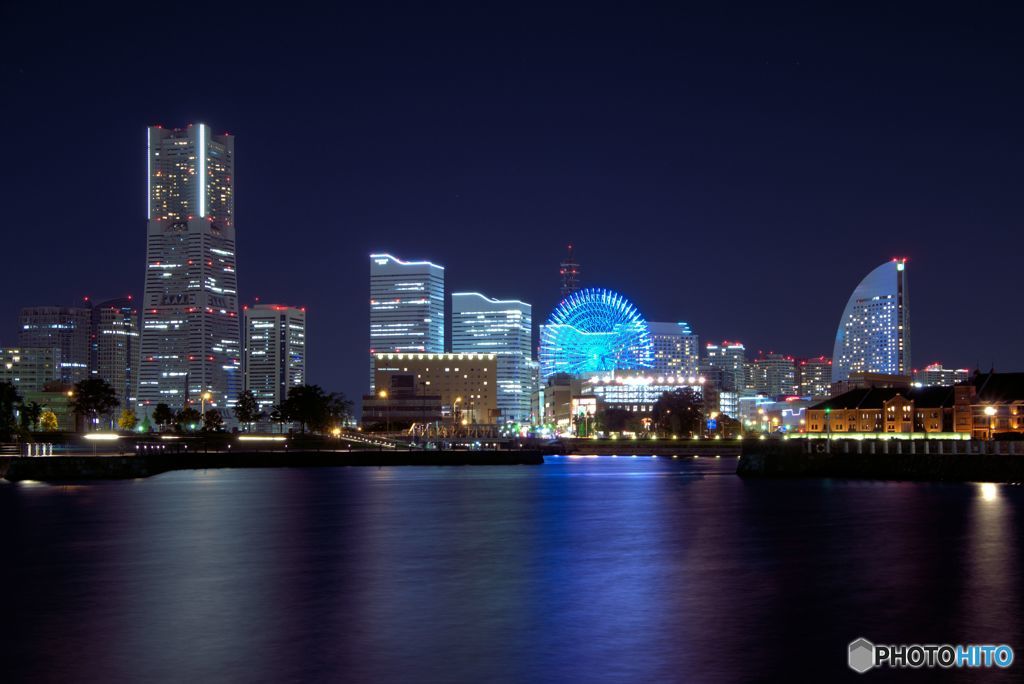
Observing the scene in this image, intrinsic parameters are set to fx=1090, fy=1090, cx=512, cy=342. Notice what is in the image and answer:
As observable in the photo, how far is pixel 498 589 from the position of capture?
108 ft

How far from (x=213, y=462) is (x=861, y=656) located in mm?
118939

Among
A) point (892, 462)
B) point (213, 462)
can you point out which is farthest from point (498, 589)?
point (213, 462)

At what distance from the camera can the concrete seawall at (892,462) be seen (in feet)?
285

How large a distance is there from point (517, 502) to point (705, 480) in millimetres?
30081

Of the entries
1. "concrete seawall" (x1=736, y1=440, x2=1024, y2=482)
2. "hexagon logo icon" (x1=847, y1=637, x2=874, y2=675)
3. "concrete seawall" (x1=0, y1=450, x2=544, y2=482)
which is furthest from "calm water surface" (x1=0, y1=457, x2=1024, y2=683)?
"concrete seawall" (x1=0, y1=450, x2=544, y2=482)

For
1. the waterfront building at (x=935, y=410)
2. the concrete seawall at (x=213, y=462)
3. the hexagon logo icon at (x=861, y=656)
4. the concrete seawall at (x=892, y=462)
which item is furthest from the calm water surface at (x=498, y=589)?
the waterfront building at (x=935, y=410)

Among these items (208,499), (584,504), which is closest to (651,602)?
(584,504)

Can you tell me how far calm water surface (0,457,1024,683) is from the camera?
23.0m

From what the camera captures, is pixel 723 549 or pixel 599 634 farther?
pixel 723 549

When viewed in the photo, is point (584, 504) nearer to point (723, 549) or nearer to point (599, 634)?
point (723, 549)

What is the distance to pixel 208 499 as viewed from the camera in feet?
234

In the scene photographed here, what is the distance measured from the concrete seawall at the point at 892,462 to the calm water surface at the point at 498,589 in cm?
2557

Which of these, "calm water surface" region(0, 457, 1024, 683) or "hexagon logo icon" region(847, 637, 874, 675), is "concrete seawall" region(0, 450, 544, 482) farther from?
"hexagon logo icon" region(847, 637, 874, 675)

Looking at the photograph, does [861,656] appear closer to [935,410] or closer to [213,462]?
[213,462]
